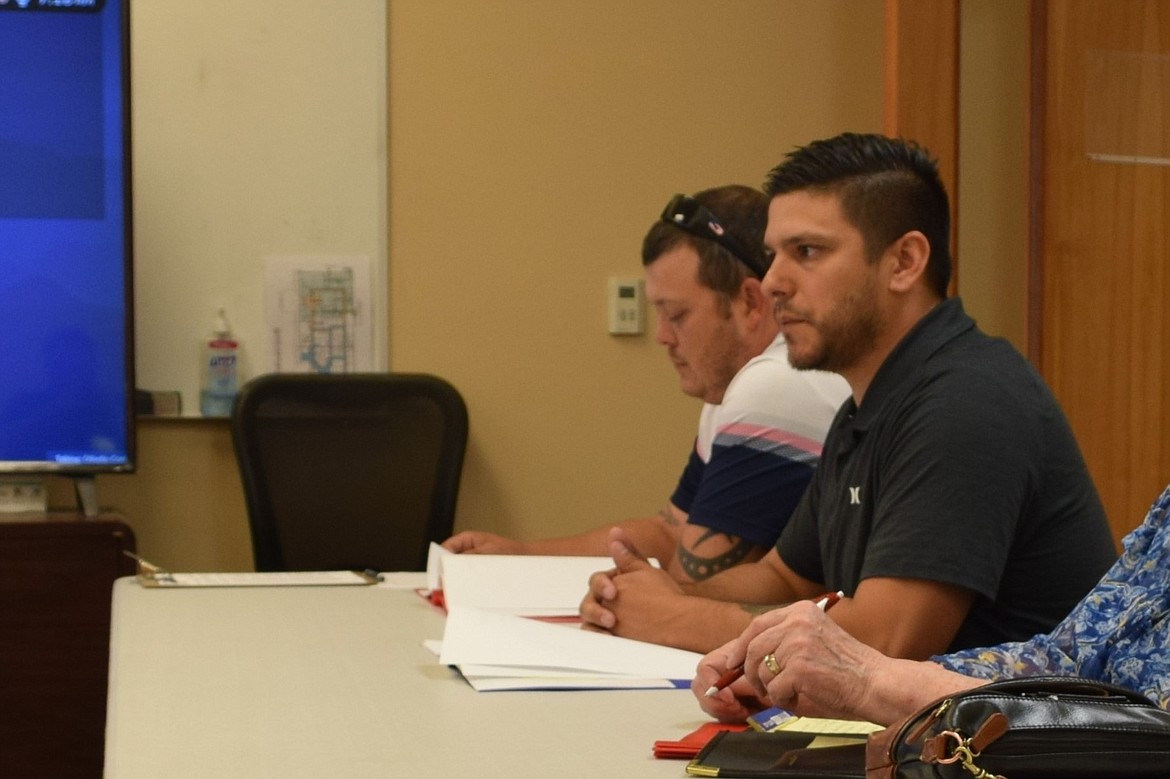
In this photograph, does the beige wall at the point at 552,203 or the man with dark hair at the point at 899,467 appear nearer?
the man with dark hair at the point at 899,467

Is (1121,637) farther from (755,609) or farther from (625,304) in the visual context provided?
(625,304)

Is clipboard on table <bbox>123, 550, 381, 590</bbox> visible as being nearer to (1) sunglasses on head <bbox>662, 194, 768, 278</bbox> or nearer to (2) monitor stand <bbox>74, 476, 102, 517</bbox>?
(2) monitor stand <bbox>74, 476, 102, 517</bbox>

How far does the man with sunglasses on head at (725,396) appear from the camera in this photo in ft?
7.57

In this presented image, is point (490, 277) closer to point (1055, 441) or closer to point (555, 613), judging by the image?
point (555, 613)

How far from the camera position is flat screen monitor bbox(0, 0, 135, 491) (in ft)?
10.9

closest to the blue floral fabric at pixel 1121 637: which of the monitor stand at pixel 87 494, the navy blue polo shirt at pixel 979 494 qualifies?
the navy blue polo shirt at pixel 979 494

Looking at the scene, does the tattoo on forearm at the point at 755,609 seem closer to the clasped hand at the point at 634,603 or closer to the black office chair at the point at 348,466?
the clasped hand at the point at 634,603

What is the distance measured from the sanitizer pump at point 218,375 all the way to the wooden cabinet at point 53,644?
1.54ft

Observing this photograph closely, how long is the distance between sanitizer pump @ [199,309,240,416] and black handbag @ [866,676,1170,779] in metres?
2.81

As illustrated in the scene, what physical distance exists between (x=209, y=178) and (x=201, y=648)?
196cm

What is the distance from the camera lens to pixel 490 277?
149 inches

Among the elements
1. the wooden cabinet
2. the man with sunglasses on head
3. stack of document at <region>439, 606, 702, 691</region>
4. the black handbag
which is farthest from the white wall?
the black handbag

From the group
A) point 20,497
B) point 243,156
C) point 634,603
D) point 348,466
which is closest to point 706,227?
point 634,603

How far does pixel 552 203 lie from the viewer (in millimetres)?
3807
